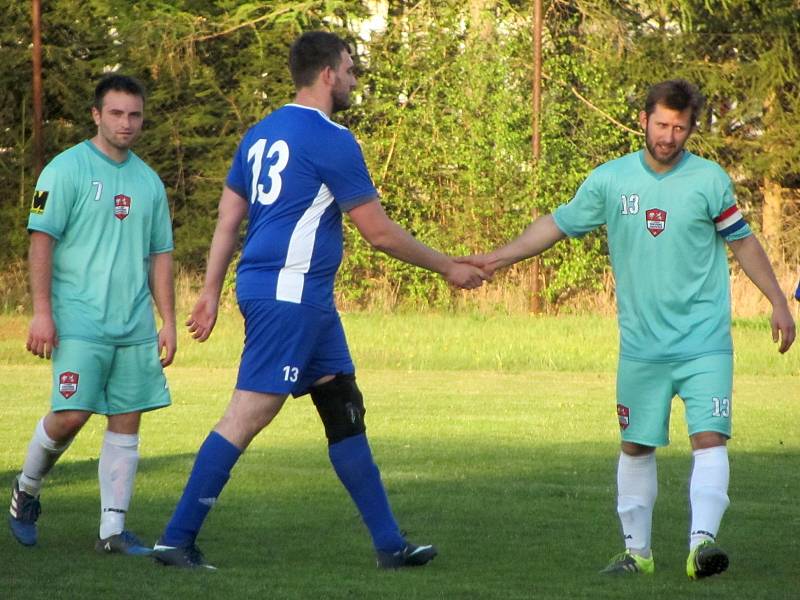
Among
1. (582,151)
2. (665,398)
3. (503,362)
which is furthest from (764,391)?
(582,151)

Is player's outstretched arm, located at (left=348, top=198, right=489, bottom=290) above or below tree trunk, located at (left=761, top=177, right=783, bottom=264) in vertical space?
below

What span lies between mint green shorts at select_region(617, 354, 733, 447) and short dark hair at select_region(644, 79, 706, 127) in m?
0.99

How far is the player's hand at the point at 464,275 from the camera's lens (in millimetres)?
7004

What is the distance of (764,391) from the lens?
51.5 feet

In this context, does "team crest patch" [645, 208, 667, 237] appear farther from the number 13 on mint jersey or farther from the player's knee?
the player's knee

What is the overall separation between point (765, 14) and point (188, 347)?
17270mm

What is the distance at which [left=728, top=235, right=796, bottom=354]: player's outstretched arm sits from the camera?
661 cm

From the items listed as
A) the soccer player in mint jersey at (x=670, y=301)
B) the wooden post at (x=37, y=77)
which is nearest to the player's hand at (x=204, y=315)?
the soccer player in mint jersey at (x=670, y=301)

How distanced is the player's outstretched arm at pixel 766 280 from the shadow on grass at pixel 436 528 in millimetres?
971

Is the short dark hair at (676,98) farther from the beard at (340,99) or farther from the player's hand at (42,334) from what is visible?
the player's hand at (42,334)

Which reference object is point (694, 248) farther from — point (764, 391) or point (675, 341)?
point (764, 391)

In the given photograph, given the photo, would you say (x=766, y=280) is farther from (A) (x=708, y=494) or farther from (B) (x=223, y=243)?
(B) (x=223, y=243)

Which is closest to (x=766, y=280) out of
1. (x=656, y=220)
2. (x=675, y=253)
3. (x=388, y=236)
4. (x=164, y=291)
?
(x=675, y=253)

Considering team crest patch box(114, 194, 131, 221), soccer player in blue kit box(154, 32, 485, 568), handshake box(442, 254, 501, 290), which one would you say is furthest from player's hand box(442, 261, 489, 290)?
team crest patch box(114, 194, 131, 221)
